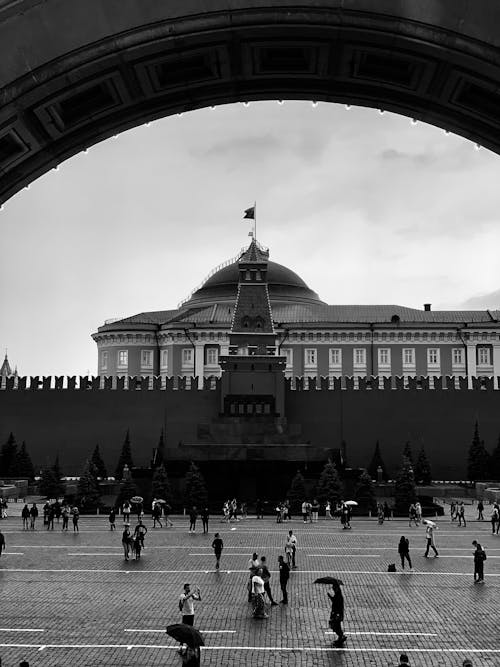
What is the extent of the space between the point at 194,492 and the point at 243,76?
87.0 feet

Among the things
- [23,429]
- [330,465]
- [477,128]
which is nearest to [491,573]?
[477,128]

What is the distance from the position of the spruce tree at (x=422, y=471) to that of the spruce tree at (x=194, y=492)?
13.7 meters

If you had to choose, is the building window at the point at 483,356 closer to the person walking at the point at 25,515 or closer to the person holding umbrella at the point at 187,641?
the person walking at the point at 25,515

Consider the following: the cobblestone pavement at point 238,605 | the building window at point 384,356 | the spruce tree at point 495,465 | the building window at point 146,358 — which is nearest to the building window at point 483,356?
the building window at point 384,356

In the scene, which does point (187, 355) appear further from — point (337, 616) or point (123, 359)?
point (337, 616)

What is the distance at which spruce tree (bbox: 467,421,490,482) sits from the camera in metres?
40.6

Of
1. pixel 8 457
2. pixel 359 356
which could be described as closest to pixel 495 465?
pixel 359 356

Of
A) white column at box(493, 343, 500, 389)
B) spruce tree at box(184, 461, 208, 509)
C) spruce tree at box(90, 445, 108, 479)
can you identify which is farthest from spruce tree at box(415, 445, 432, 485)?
white column at box(493, 343, 500, 389)

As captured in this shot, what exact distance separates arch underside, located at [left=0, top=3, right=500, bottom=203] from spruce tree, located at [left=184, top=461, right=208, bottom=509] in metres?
25.8

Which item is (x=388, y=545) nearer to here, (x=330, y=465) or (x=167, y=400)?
(x=330, y=465)

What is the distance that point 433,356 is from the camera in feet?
203

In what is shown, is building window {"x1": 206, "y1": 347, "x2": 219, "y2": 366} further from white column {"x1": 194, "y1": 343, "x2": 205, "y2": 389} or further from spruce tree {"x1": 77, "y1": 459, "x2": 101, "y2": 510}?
spruce tree {"x1": 77, "y1": 459, "x2": 101, "y2": 510}

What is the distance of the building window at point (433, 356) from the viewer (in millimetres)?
61688

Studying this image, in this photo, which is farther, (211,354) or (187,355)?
(187,355)
